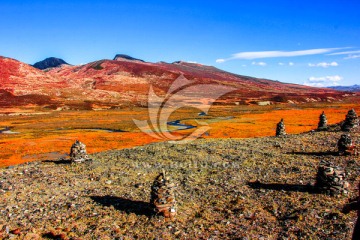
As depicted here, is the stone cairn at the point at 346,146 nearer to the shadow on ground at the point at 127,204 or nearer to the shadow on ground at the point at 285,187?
the shadow on ground at the point at 285,187

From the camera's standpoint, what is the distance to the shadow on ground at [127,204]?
18.1 metres

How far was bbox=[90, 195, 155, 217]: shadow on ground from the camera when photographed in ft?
59.5

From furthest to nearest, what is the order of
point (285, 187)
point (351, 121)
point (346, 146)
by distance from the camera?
point (351, 121) < point (346, 146) < point (285, 187)

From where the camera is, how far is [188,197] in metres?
20.5

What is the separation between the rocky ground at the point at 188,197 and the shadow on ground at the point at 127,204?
68 mm

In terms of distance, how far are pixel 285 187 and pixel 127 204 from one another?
11682 millimetres

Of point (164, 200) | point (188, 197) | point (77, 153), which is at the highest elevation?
point (164, 200)

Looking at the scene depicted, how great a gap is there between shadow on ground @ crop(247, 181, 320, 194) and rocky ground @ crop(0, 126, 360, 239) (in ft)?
0.22

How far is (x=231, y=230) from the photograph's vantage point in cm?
1558

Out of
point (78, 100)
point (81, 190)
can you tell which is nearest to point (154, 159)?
point (81, 190)

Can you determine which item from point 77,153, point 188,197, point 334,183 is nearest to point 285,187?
point 334,183

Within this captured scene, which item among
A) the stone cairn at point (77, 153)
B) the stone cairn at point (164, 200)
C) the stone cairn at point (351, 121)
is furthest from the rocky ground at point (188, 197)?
the stone cairn at point (351, 121)

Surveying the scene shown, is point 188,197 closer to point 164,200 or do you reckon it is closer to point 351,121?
point 164,200

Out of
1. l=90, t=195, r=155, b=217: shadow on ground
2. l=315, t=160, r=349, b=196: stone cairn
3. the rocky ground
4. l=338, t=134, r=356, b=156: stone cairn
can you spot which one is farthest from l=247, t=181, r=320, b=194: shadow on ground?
l=338, t=134, r=356, b=156: stone cairn
